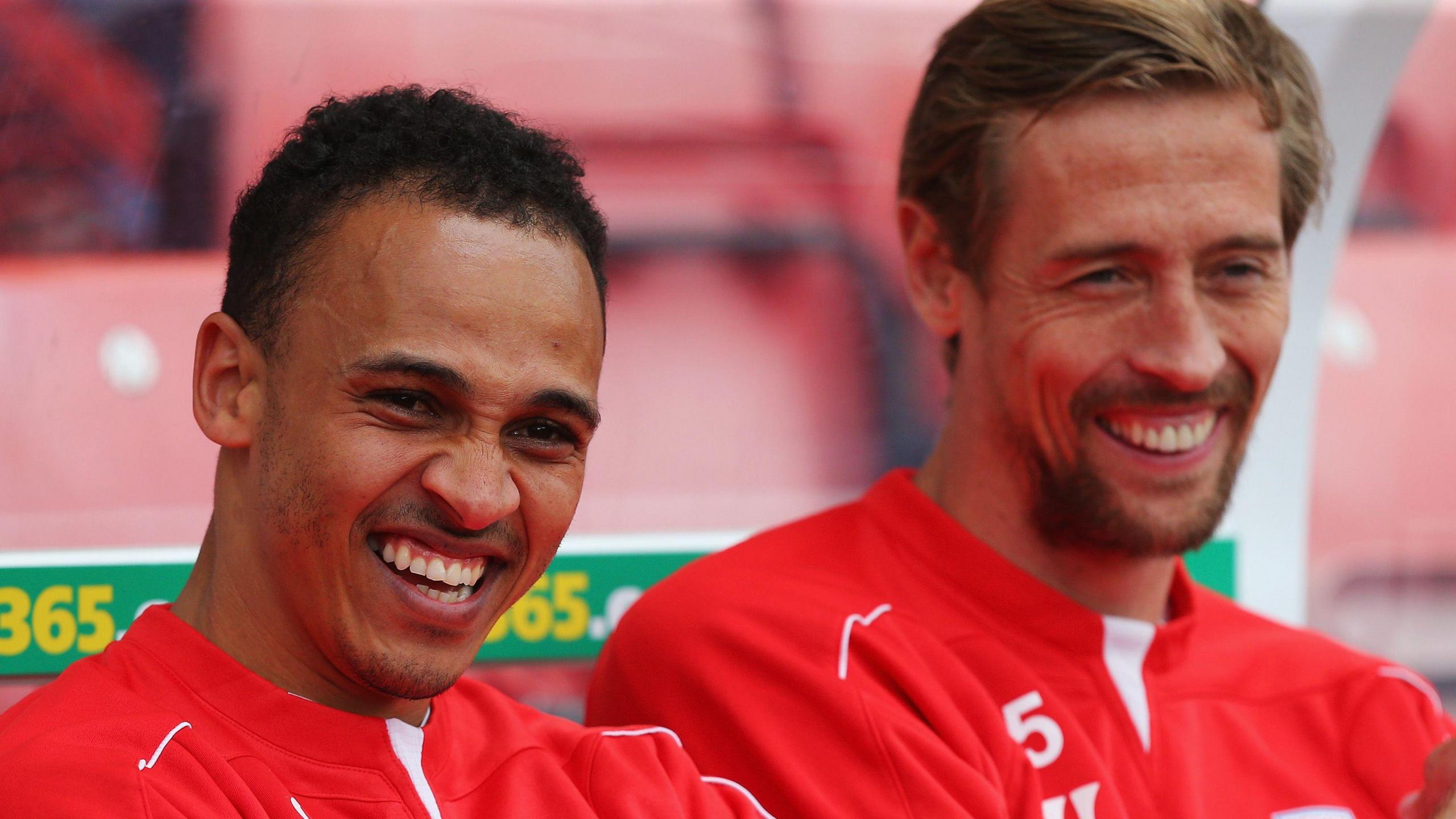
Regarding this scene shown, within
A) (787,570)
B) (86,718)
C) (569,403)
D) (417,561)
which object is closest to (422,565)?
(417,561)

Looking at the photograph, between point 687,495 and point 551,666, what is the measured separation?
381mm

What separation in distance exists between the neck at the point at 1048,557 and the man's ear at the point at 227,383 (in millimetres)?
1061

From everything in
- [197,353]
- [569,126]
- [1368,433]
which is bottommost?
[1368,433]

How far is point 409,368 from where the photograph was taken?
1.52 metres

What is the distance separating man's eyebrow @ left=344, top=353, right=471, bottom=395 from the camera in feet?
4.97

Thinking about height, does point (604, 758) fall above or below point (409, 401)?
below

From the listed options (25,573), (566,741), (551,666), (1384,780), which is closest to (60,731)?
(566,741)

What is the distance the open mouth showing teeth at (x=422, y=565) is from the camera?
155 centimetres

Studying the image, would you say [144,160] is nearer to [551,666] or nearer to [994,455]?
[551,666]

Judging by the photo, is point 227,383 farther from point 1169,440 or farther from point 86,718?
point 1169,440

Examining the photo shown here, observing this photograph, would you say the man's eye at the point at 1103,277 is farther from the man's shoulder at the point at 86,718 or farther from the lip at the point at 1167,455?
the man's shoulder at the point at 86,718

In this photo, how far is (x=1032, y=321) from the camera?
212 centimetres

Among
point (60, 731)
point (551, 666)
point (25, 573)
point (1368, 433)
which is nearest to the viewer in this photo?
point (60, 731)

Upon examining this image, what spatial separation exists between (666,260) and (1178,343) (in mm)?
1005
